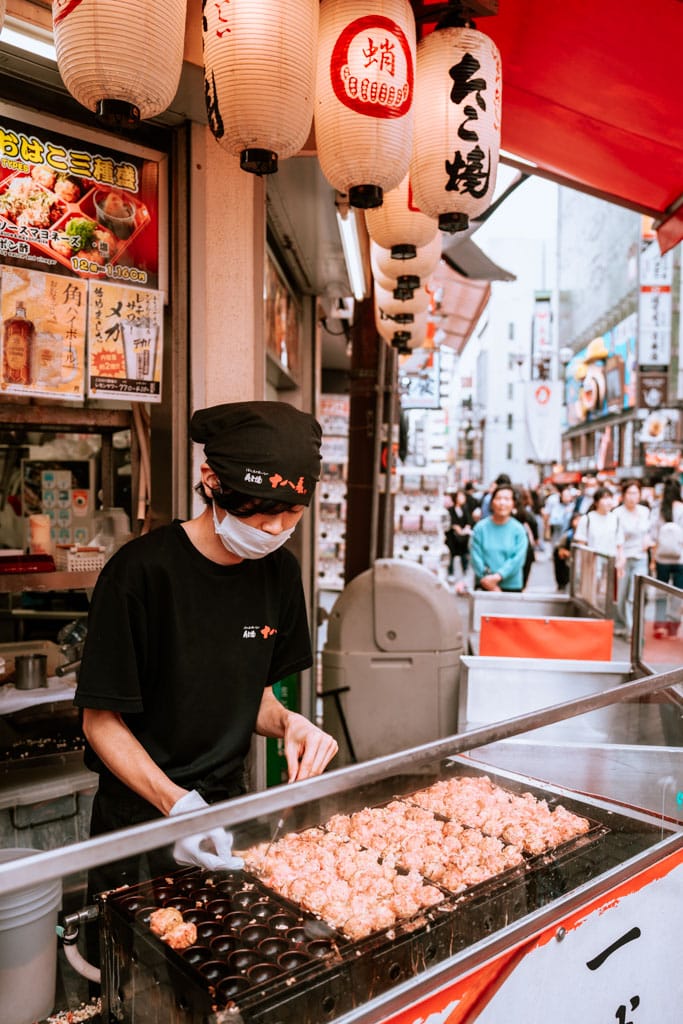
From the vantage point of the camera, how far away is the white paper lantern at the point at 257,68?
240 centimetres

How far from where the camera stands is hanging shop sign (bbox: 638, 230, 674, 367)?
30688mm

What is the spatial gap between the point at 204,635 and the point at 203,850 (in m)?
0.61

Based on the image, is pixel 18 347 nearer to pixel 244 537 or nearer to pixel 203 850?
pixel 244 537

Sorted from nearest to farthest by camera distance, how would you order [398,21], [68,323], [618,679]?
[398,21] → [68,323] → [618,679]

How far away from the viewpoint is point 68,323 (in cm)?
326

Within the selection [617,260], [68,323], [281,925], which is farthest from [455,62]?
[617,260]

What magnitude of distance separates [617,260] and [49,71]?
42.5 metres

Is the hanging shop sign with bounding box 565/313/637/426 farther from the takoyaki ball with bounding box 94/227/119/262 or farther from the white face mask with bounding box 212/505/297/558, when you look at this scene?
the white face mask with bounding box 212/505/297/558

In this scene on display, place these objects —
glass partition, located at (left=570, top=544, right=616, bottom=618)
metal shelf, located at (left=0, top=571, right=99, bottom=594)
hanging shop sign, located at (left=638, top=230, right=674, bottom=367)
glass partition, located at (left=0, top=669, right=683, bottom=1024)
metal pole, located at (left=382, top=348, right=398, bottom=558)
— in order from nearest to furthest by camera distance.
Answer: glass partition, located at (left=0, top=669, right=683, bottom=1024) → metal shelf, located at (left=0, top=571, right=99, bottom=594) → glass partition, located at (left=570, top=544, right=616, bottom=618) → metal pole, located at (left=382, top=348, right=398, bottom=558) → hanging shop sign, located at (left=638, top=230, right=674, bottom=367)

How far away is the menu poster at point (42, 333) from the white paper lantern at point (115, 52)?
1.07 m

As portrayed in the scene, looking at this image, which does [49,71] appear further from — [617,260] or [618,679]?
[617,260]

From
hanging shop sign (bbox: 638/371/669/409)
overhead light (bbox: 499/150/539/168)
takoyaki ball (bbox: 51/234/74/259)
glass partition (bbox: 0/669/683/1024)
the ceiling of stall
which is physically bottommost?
glass partition (bbox: 0/669/683/1024)

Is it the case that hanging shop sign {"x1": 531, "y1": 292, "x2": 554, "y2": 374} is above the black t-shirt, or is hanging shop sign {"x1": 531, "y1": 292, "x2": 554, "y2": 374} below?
above

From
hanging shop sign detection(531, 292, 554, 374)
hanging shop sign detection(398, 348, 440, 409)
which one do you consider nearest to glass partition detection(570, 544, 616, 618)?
hanging shop sign detection(398, 348, 440, 409)
